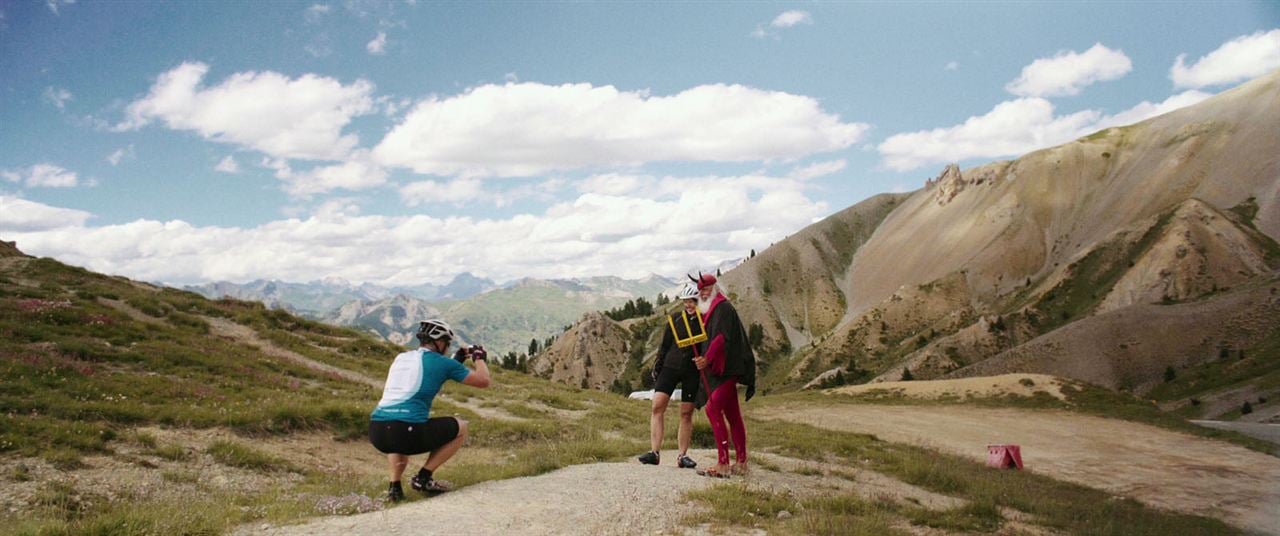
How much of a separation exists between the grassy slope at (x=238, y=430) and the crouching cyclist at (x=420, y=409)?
2.48ft

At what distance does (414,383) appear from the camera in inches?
349

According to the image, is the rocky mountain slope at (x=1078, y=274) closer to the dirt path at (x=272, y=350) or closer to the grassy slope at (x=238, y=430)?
the grassy slope at (x=238, y=430)

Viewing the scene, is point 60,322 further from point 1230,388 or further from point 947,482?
point 1230,388

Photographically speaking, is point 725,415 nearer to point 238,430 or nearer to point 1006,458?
point 238,430

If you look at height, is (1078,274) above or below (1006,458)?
above

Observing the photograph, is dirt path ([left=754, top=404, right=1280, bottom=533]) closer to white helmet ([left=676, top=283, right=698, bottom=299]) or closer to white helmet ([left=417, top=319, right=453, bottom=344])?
white helmet ([left=676, top=283, right=698, bottom=299])

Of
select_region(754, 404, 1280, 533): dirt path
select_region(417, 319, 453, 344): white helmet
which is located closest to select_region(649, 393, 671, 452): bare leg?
select_region(417, 319, 453, 344): white helmet

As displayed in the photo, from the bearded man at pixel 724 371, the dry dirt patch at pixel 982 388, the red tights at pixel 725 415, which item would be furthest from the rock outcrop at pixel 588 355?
the bearded man at pixel 724 371

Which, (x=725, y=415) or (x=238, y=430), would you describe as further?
(x=238, y=430)

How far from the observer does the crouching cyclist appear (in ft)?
28.7

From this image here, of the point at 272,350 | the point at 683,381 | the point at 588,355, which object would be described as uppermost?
the point at 683,381

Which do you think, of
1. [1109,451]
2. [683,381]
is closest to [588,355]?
[1109,451]

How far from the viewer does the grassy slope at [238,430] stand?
9.02m

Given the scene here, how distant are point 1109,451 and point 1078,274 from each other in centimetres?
11201
